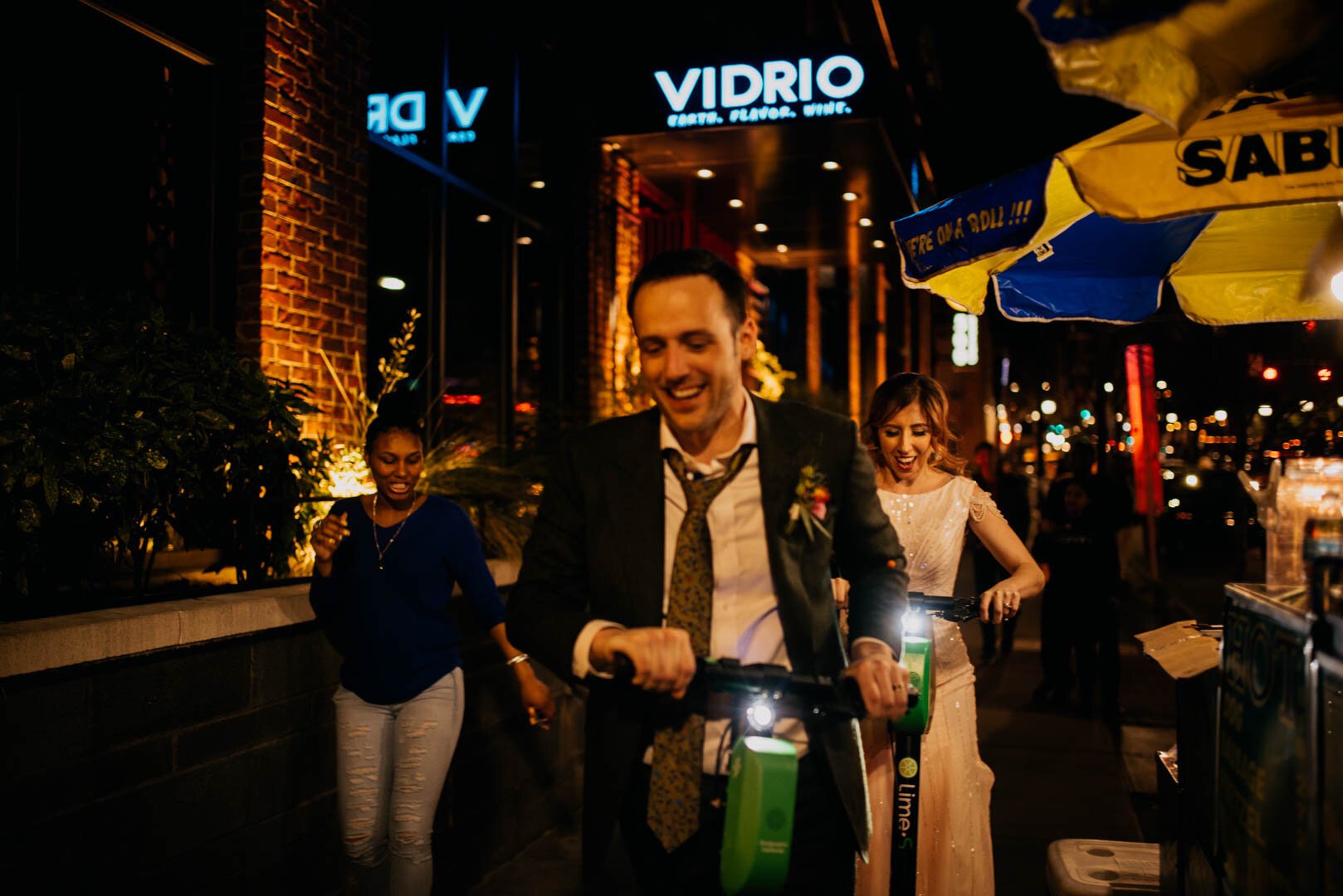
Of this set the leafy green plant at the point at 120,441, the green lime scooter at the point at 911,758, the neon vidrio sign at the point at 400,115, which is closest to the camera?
the leafy green plant at the point at 120,441

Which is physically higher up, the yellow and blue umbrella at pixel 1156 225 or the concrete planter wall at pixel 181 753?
the yellow and blue umbrella at pixel 1156 225

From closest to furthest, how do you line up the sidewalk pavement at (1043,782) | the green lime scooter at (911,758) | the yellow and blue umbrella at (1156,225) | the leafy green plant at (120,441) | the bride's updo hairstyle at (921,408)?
the yellow and blue umbrella at (1156,225)
the leafy green plant at (120,441)
the green lime scooter at (911,758)
the bride's updo hairstyle at (921,408)
the sidewalk pavement at (1043,782)

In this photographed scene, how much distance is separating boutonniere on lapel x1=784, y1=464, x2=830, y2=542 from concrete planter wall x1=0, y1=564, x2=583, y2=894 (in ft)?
8.19

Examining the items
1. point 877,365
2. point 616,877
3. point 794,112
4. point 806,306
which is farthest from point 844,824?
point 877,365

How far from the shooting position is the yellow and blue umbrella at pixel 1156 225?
11.0 ft

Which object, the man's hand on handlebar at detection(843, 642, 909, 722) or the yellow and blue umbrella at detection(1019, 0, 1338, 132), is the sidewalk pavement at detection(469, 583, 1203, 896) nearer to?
the man's hand on handlebar at detection(843, 642, 909, 722)

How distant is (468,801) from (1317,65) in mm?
4789

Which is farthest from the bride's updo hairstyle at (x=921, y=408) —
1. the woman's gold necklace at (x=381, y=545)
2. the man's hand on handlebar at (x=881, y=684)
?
the man's hand on handlebar at (x=881, y=684)

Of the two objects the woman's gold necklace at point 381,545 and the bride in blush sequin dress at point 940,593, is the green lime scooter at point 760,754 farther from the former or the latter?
the woman's gold necklace at point 381,545

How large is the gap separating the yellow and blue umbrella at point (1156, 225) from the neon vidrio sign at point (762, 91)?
5.53 meters

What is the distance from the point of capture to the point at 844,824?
2.43 metres

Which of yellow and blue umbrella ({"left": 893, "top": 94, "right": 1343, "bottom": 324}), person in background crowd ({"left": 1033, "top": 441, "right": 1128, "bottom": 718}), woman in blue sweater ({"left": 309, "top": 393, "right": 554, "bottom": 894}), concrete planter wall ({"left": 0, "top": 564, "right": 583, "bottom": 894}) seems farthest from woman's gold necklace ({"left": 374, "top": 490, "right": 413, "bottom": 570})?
person in background crowd ({"left": 1033, "top": 441, "right": 1128, "bottom": 718})

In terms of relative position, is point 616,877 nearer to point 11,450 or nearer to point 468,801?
point 468,801

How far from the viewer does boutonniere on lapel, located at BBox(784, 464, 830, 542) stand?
8.05 ft
